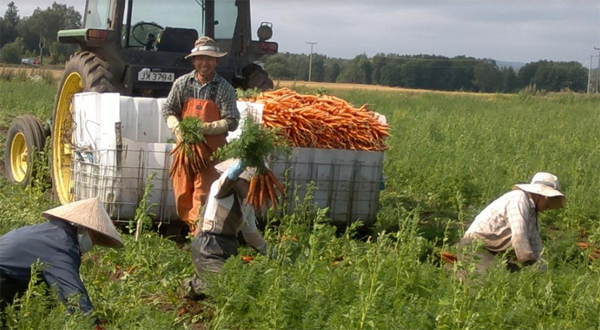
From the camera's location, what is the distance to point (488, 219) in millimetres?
6316

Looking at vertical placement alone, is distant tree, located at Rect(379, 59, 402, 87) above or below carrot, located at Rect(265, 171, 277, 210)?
above

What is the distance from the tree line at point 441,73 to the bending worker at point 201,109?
1840 inches

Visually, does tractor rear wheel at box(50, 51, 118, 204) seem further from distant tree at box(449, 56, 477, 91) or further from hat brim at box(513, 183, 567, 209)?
distant tree at box(449, 56, 477, 91)

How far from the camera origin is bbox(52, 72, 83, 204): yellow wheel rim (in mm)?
8906

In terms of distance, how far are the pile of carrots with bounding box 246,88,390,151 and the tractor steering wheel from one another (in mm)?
1460

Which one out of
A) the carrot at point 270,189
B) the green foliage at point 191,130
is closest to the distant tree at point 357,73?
the green foliage at point 191,130

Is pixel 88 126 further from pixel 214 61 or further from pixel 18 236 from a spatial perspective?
pixel 18 236

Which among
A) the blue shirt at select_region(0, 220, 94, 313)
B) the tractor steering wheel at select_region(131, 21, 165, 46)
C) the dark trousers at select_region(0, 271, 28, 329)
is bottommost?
the dark trousers at select_region(0, 271, 28, 329)

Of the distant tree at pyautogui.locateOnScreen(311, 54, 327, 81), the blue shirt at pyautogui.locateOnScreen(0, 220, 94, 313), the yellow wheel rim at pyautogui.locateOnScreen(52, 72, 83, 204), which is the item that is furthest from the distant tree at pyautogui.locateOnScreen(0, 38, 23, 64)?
the blue shirt at pyautogui.locateOnScreen(0, 220, 94, 313)

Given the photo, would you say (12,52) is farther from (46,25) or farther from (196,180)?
(196,180)

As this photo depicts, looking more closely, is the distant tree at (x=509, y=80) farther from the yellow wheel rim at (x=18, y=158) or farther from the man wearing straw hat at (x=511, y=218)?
the man wearing straw hat at (x=511, y=218)

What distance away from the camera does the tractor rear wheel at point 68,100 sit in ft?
27.3

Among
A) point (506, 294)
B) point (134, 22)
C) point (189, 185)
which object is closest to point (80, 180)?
point (189, 185)

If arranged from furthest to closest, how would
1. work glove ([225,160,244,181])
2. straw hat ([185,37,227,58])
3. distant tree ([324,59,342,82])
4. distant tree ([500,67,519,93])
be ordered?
distant tree ([324,59,342,82]) → distant tree ([500,67,519,93]) → straw hat ([185,37,227,58]) → work glove ([225,160,244,181])
